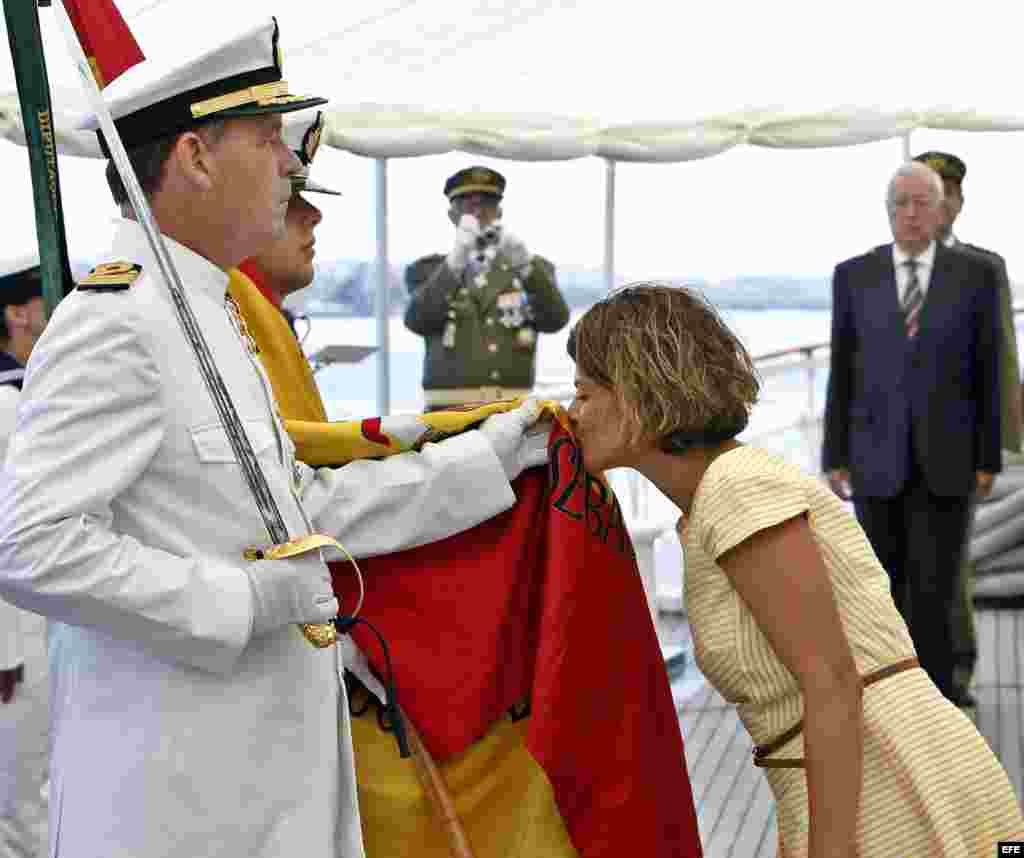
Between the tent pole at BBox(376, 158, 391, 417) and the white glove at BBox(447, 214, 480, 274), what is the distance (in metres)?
0.49

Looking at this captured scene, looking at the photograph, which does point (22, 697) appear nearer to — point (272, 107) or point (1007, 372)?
point (272, 107)

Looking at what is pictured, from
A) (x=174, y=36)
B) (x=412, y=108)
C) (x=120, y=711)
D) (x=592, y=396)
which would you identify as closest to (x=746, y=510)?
(x=592, y=396)

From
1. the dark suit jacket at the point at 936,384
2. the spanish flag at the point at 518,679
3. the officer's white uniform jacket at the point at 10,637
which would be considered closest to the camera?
the spanish flag at the point at 518,679

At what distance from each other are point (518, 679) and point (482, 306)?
4.50 m

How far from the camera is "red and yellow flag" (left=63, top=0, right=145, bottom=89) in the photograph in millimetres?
Result: 1739

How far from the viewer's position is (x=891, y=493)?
4809 mm

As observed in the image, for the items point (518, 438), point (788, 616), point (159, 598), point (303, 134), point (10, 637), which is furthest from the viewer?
point (10, 637)

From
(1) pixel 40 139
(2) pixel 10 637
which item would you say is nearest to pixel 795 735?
(1) pixel 40 139

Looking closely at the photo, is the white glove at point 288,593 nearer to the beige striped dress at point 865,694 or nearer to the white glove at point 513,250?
Answer: the beige striped dress at point 865,694

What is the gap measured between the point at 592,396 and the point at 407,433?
0.82 feet

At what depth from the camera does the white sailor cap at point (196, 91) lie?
1.68 m

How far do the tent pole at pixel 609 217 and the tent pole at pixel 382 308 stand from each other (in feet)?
3.13

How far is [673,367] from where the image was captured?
183cm

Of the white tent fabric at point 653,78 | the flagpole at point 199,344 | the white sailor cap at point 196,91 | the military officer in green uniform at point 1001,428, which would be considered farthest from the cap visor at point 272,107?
the white tent fabric at point 653,78
